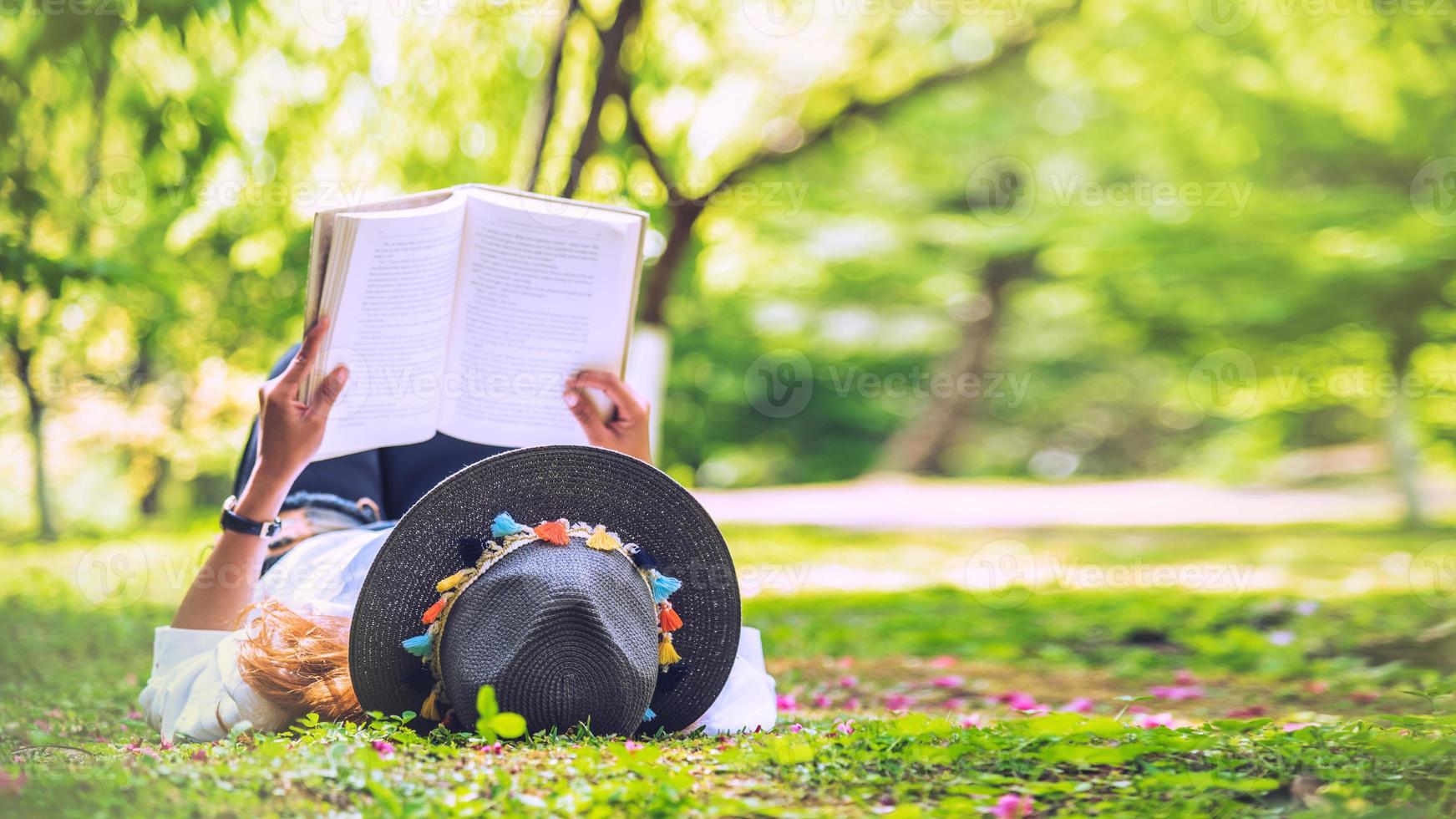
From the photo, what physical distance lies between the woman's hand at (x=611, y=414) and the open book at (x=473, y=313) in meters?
0.03

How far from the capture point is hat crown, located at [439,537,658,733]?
2.13 meters

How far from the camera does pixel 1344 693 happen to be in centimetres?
377

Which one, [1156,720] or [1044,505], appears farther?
[1044,505]

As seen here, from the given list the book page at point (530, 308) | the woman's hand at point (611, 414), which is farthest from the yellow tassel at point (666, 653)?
the book page at point (530, 308)

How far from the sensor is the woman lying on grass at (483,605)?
7.14ft

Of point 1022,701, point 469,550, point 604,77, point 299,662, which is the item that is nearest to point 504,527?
point 469,550

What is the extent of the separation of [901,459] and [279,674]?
15455mm

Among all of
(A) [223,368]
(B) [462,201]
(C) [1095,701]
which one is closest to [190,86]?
(A) [223,368]

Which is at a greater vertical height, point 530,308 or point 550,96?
point 550,96

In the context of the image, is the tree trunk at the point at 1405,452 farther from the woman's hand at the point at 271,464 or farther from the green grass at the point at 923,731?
the woman's hand at the point at 271,464

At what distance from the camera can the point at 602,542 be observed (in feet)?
→ 7.57

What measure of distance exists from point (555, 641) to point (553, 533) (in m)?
0.23

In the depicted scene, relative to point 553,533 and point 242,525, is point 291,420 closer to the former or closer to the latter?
point 242,525

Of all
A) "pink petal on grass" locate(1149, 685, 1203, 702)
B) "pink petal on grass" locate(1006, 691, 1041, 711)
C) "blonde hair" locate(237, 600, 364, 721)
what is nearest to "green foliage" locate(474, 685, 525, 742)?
"blonde hair" locate(237, 600, 364, 721)
